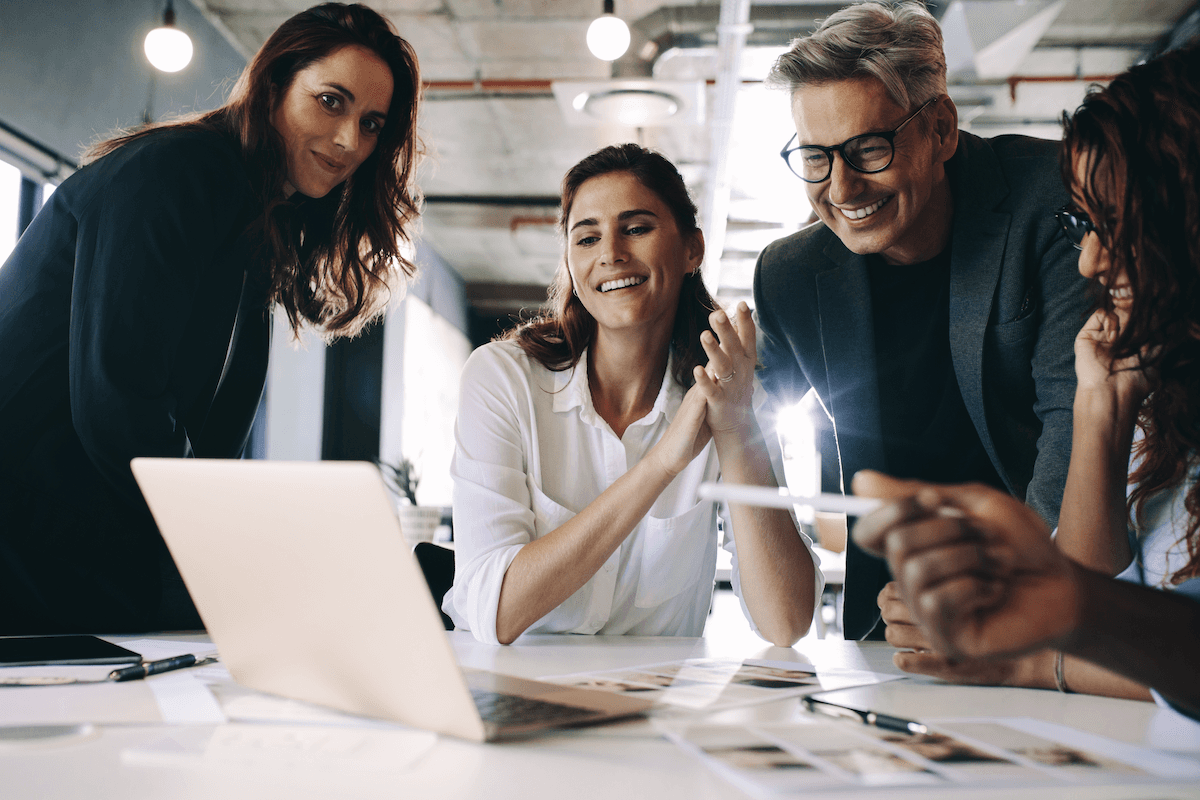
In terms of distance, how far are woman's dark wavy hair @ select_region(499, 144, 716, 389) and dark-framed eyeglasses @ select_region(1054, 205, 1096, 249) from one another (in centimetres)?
73

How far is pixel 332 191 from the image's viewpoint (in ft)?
5.94

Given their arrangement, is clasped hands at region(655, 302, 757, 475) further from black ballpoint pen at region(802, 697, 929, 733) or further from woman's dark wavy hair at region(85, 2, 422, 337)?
woman's dark wavy hair at region(85, 2, 422, 337)

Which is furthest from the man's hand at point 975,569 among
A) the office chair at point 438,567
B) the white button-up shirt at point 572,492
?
the office chair at point 438,567

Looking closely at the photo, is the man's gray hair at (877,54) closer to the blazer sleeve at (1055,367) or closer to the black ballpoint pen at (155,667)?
the blazer sleeve at (1055,367)

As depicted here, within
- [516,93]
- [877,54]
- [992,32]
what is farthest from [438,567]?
[516,93]

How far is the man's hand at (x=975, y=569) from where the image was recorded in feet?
1.78

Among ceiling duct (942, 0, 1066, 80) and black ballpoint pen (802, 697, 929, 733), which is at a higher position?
ceiling duct (942, 0, 1066, 80)

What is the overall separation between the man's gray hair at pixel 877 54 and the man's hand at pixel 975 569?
118 centimetres

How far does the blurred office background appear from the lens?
137 inches

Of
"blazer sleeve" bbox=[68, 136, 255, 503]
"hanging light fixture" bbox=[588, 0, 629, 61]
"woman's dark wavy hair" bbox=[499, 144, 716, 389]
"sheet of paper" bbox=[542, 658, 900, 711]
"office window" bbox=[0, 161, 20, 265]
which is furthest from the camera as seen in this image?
"hanging light fixture" bbox=[588, 0, 629, 61]

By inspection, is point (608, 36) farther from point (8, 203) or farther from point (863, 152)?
point (8, 203)

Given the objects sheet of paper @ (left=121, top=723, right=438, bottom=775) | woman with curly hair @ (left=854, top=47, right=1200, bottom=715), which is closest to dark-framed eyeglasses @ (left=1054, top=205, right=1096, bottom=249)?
woman with curly hair @ (left=854, top=47, right=1200, bottom=715)

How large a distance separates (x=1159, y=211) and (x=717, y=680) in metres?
0.71

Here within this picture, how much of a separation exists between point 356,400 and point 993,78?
17.7 ft
